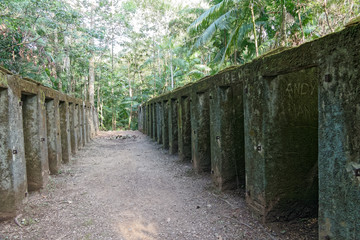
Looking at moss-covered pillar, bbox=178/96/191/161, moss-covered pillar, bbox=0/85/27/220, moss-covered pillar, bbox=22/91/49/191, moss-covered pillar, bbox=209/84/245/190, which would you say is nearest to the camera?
moss-covered pillar, bbox=0/85/27/220

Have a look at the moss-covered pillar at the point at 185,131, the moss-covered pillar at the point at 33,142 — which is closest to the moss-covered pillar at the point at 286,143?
the moss-covered pillar at the point at 185,131

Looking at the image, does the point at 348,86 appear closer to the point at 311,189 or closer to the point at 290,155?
the point at 290,155

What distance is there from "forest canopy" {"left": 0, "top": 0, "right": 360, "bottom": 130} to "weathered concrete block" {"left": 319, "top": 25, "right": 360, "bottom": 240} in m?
3.55

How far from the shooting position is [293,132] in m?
3.79

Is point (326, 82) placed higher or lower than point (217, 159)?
higher

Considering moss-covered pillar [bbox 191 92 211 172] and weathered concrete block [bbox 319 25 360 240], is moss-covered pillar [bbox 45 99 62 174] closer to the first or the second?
moss-covered pillar [bbox 191 92 211 172]

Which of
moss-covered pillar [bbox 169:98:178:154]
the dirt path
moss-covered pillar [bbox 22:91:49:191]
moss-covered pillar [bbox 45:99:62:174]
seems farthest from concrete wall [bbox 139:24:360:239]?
moss-covered pillar [bbox 45:99:62:174]

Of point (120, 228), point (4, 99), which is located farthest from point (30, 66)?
point (120, 228)

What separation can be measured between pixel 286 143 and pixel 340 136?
1.25 metres

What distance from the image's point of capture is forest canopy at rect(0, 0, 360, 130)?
8149 mm

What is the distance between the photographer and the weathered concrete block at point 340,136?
92.6 inches

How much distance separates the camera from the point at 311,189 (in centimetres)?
389

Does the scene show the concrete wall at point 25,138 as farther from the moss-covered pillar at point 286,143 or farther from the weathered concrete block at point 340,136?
the weathered concrete block at point 340,136

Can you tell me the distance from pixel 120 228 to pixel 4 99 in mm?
2947
